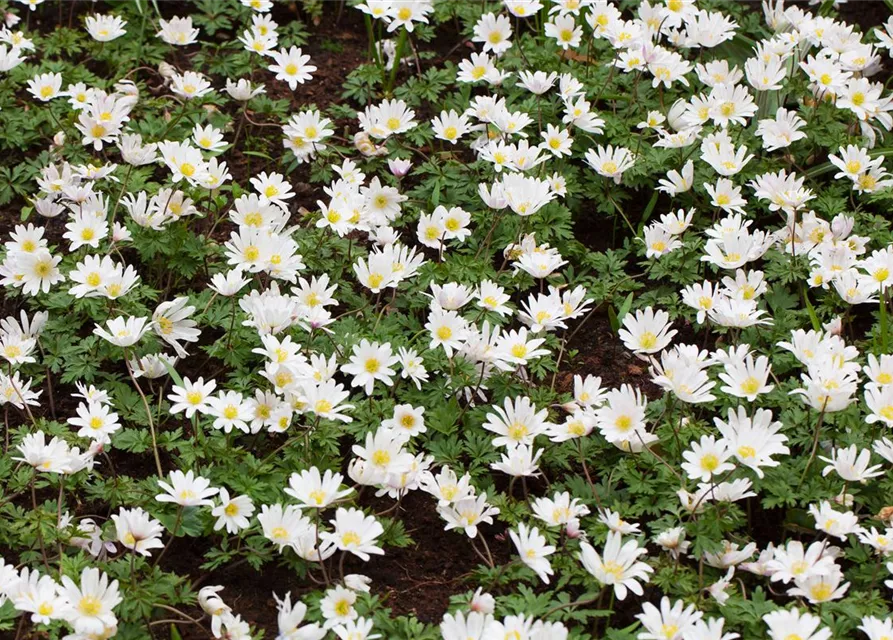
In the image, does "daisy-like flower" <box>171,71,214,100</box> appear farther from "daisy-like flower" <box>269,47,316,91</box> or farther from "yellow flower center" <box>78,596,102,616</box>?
"yellow flower center" <box>78,596,102,616</box>

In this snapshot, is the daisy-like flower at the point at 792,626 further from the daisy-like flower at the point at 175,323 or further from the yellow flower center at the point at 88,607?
the daisy-like flower at the point at 175,323

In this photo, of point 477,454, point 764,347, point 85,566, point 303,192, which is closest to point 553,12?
point 303,192

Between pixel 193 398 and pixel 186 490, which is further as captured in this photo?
pixel 193 398

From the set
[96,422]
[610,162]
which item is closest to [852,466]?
[610,162]

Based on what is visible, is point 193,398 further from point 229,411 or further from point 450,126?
point 450,126

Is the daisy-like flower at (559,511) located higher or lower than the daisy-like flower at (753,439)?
lower

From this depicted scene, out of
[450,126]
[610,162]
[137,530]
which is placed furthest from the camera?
[450,126]

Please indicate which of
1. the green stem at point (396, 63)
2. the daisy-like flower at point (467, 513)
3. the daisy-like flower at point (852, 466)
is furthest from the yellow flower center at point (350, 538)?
the green stem at point (396, 63)
